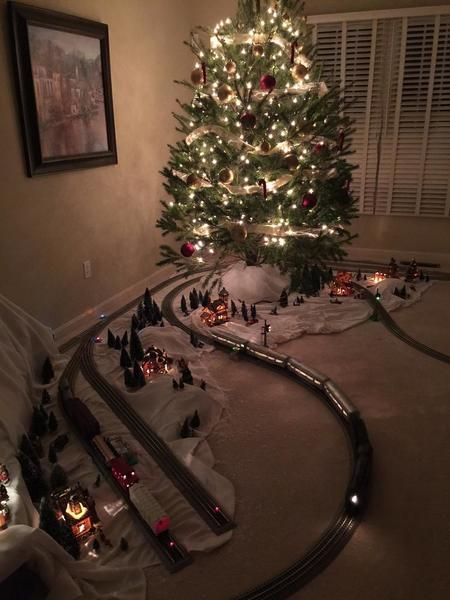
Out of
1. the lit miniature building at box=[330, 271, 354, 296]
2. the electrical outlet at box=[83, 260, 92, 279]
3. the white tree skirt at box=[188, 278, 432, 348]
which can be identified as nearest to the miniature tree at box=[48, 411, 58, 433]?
the white tree skirt at box=[188, 278, 432, 348]

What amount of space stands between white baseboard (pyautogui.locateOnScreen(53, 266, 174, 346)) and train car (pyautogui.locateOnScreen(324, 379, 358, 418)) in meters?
1.83

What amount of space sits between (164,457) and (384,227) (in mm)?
3779

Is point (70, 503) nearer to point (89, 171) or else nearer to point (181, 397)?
point (181, 397)

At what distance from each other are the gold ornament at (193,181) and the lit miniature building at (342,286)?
141cm

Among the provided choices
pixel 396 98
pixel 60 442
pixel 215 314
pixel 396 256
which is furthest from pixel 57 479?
pixel 396 98

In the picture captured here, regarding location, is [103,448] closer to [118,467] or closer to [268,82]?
[118,467]

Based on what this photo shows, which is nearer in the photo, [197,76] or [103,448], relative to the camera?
[103,448]

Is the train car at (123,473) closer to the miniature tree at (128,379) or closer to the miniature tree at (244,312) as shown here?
the miniature tree at (128,379)

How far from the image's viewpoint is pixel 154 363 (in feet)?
9.38

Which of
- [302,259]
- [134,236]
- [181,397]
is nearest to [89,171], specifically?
Answer: [134,236]

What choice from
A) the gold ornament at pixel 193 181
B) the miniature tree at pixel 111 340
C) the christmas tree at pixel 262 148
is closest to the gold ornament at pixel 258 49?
the christmas tree at pixel 262 148

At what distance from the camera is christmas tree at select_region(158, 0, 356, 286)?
3.28 metres

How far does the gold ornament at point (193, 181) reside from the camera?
11.3 ft

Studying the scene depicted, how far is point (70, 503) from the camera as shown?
5.98 feet
